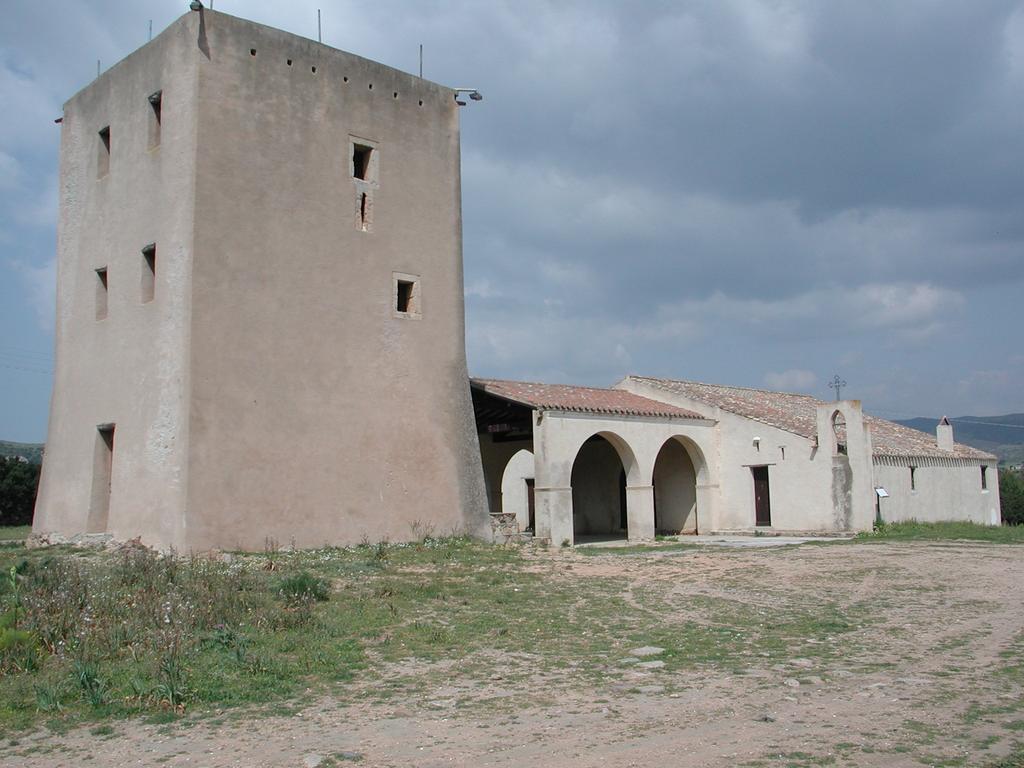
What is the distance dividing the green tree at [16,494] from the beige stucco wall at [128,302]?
1525 centimetres

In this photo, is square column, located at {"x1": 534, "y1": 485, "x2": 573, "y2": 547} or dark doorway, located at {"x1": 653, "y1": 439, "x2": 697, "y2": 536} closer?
square column, located at {"x1": 534, "y1": 485, "x2": 573, "y2": 547}

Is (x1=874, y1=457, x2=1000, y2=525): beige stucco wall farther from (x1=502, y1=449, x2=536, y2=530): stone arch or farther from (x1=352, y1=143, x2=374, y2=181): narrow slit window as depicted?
(x1=352, y1=143, x2=374, y2=181): narrow slit window

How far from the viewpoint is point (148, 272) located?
1753cm

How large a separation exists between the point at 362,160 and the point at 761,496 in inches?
572

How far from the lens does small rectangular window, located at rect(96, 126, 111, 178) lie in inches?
755

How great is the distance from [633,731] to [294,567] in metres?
8.62

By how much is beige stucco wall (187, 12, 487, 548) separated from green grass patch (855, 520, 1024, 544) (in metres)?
10.5

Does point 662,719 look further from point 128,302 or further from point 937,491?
point 937,491

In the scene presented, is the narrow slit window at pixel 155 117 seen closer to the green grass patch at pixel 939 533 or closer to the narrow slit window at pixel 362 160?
the narrow slit window at pixel 362 160

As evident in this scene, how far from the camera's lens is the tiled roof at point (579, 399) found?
22453mm

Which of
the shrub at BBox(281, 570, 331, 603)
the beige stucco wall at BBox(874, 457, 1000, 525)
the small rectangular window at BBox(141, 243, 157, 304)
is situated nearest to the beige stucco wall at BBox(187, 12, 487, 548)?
the small rectangular window at BBox(141, 243, 157, 304)

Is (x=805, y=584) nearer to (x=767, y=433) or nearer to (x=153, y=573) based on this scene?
(x=153, y=573)

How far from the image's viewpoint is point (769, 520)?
26.1 m

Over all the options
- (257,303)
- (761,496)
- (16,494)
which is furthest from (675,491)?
(16,494)
